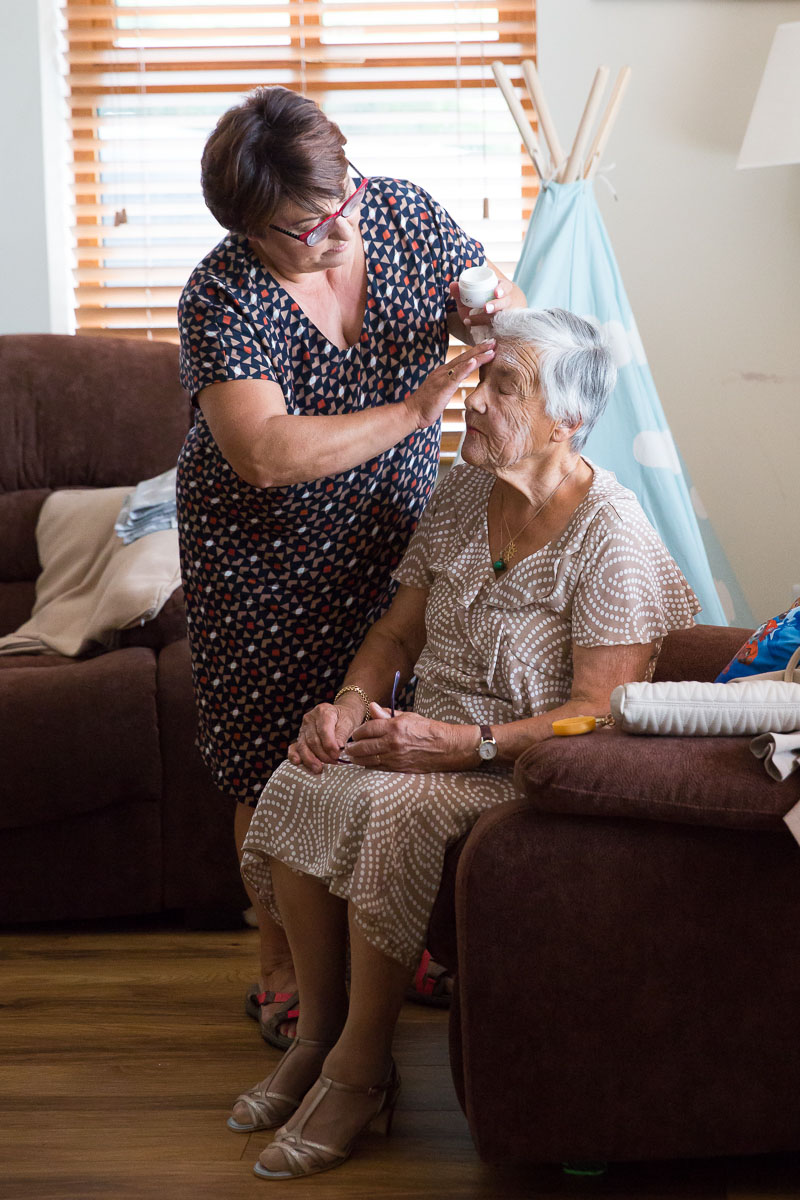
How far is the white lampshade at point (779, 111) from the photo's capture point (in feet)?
7.97

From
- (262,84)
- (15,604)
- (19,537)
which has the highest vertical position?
(262,84)

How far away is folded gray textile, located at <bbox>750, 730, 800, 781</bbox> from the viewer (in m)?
1.20

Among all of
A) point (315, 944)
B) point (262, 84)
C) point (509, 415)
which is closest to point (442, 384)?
point (509, 415)

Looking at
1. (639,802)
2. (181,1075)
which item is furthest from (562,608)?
(181,1075)

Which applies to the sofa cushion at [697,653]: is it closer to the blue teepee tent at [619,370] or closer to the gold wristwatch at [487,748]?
the gold wristwatch at [487,748]

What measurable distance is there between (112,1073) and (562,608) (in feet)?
3.08

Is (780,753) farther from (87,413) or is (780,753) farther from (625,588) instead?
(87,413)

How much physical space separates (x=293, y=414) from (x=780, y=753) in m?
0.82

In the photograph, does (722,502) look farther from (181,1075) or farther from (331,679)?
(181,1075)

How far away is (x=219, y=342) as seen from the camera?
1.57 metres

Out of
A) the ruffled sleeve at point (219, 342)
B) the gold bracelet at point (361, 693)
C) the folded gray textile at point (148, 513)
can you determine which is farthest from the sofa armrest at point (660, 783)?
the folded gray textile at point (148, 513)

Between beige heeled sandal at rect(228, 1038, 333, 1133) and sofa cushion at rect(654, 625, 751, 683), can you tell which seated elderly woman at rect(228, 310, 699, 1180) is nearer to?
beige heeled sandal at rect(228, 1038, 333, 1133)

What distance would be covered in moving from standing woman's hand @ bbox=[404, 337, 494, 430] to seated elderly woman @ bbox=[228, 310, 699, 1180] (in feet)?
0.10

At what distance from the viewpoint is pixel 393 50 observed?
121 inches
